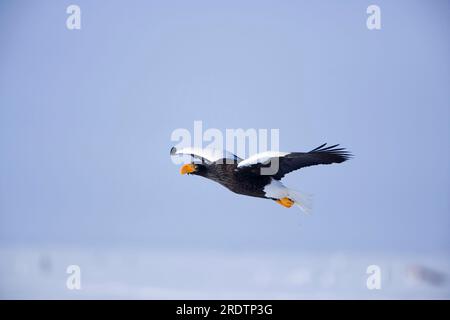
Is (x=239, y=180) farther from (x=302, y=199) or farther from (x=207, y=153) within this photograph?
(x=207, y=153)

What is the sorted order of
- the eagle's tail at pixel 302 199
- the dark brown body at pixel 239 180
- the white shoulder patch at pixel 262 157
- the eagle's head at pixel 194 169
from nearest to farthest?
the white shoulder patch at pixel 262 157, the dark brown body at pixel 239 180, the eagle's tail at pixel 302 199, the eagle's head at pixel 194 169

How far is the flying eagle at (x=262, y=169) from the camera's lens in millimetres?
7625

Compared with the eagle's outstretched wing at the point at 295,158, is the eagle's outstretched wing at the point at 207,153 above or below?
above

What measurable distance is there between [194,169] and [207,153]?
39cm

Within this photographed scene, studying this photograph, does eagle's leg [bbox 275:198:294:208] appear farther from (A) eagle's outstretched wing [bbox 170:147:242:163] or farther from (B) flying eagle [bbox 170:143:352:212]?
(A) eagle's outstretched wing [bbox 170:147:242:163]

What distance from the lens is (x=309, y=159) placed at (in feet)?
25.1

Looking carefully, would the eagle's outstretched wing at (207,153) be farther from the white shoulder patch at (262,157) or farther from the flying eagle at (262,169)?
the white shoulder patch at (262,157)

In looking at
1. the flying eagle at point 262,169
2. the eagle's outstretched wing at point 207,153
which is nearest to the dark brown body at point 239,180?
the flying eagle at point 262,169

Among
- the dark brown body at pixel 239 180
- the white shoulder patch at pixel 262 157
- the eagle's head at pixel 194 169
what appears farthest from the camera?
the eagle's head at pixel 194 169

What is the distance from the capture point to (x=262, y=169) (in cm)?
776

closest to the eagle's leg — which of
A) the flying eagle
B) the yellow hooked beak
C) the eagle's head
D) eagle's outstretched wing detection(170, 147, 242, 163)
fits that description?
the flying eagle

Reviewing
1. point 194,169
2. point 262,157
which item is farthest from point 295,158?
point 194,169
